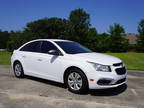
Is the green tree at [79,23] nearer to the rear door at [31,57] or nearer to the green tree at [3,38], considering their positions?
the rear door at [31,57]

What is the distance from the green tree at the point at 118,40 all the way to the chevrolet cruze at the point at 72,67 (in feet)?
124

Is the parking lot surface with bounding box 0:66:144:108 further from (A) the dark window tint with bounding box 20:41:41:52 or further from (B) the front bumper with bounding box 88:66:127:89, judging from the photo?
(A) the dark window tint with bounding box 20:41:41:52

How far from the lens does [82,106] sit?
327cm

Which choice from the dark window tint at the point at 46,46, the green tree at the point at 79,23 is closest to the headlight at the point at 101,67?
the dark window tint at the point at 46,46

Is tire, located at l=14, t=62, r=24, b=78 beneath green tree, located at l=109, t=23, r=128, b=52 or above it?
beneath

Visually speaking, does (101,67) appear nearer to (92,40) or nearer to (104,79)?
(104,79)

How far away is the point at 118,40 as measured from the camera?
40062mm

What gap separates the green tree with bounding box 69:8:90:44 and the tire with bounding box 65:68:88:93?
44.2 meters

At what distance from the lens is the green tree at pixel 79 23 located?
48781mm

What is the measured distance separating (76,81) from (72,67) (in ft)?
1.42

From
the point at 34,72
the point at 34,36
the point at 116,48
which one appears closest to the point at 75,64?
the point at 34,72

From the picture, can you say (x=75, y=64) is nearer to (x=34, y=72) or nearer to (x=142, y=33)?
(x=34, y=72)

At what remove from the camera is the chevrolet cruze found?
380cm

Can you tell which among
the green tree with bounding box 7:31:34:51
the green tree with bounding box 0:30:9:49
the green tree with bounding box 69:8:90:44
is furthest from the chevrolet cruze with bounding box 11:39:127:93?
the green tree with bounding box 0:30:9:49
